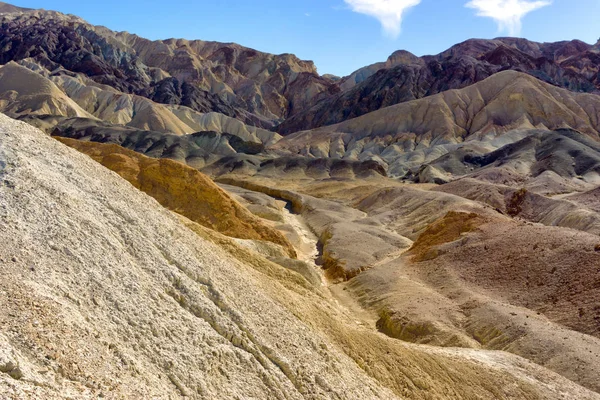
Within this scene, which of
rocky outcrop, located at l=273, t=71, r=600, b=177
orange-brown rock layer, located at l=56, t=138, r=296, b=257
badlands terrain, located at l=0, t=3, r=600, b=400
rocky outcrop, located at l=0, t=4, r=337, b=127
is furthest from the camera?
rocky outcrop, located at l=0, t=4, r=337, b=127

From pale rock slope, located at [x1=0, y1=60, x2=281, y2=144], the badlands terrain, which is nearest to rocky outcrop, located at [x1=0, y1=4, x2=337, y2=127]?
pale rock slope, located at [x1=0, y1=60, x2=281, y2=144]

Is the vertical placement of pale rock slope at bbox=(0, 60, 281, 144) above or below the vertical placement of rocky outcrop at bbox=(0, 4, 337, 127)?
below

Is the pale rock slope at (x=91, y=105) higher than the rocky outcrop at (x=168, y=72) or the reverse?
the reverse

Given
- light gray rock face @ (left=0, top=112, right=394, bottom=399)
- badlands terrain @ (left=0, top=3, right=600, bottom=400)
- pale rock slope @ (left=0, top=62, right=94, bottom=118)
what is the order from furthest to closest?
pale rock slope @ (left=0, top=62, right=94, bottom=118), badlands terrain @ (left=0, top=3, right=600, bottom=400), light gray rock face @ (left=0, top=112, right=394, bottom=399)

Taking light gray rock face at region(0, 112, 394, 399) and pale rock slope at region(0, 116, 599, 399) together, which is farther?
pale rock slope at region(0, 116, 599, 399)

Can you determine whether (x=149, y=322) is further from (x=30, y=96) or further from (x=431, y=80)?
(x=431, y=80)

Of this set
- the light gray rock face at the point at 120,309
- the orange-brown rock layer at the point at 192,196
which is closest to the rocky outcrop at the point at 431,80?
the orange-brown rock layer at the point at 192,196

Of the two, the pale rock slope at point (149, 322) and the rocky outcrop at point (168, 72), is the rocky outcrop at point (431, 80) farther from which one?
the pale rock slope at point (149, 322)

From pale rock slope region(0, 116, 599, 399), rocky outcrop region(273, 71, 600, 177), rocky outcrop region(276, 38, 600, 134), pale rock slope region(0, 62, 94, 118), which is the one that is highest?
rocky outcrop region(276, 38, 600, 134)

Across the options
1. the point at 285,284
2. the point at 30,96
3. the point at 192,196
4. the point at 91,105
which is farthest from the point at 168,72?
the point at 285,284

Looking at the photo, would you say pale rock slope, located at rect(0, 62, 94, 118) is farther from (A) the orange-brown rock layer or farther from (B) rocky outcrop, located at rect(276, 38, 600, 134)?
(A) the orange-brown rock layer
